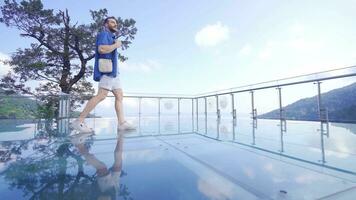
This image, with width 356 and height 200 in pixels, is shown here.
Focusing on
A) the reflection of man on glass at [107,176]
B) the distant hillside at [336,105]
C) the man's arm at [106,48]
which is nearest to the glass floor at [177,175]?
the reflection of man on glass at [107,176]

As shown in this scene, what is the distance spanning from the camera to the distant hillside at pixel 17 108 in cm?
453

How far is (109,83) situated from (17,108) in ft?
12.8

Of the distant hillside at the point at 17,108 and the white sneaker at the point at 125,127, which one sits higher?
the distant hillside at the point at 17,108

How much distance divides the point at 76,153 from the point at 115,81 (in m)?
1.14

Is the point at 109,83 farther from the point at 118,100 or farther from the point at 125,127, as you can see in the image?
the point at 125,127

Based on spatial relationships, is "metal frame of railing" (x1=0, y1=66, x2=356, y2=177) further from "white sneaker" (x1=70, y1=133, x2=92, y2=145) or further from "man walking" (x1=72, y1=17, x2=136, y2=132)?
"man walking" (x1=72, y1=17, x2=136, y2=132)

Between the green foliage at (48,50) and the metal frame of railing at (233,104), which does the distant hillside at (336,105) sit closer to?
the metal frame of railing at (233,104)

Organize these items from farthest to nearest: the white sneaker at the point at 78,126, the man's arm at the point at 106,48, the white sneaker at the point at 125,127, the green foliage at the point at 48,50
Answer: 1. the green foliage at the point at 48,50
2. the white sneaker at the point at 125,127
3. the white sneaker at the point at 78,126
4. the man's arm at the point at 106,48

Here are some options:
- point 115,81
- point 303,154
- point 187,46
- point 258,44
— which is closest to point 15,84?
point 115,81

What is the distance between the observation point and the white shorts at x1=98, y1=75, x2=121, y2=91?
239cm

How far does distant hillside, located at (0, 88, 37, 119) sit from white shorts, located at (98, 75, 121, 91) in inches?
139

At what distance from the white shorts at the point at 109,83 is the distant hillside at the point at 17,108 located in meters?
3.53

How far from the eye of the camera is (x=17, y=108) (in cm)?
483

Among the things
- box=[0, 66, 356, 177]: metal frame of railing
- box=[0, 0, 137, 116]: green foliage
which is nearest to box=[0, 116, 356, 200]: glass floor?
box=[0, 66, 356, 177]: metal frame of railing
